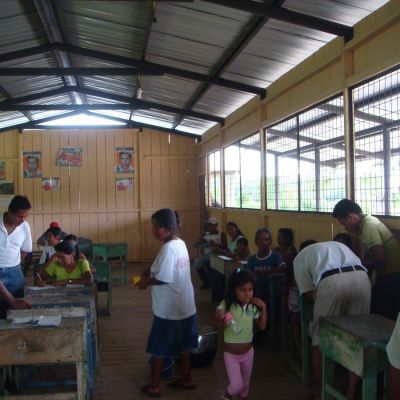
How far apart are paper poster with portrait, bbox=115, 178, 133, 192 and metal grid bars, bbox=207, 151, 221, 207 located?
6.85 ft

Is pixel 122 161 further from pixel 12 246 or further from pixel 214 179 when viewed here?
pixel 12 246

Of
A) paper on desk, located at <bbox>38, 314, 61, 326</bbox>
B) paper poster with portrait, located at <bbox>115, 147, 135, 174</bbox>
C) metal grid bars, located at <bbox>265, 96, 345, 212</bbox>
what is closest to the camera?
paper on desk, located at <bbox>38, 314, 61, 326</bbox>

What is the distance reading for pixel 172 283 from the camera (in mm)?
3703

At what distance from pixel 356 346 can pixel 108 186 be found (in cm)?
1038

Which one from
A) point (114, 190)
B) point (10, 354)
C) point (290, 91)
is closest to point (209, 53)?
point (290, 91)

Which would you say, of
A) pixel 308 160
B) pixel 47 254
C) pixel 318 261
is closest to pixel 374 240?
pixel 318 261

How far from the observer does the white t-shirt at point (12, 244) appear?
160 inches

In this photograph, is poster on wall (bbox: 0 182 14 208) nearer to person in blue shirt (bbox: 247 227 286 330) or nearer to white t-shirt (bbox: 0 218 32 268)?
white t-shirt (bbox: 0 218 32 268)

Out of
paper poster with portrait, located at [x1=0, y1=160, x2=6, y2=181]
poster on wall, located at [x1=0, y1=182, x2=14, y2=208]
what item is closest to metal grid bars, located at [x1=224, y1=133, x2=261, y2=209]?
poster on wall, located at [x1=0, y1=182, x2=14, y2=208]

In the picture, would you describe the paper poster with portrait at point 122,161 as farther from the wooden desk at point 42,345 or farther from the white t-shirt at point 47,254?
the wooden desk at point 42,345

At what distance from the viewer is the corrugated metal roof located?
204 inches

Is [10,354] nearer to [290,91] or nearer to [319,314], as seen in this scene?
[319,314]

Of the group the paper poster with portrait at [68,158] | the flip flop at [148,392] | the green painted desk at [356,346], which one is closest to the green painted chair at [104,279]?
the flip flop at [148,392]

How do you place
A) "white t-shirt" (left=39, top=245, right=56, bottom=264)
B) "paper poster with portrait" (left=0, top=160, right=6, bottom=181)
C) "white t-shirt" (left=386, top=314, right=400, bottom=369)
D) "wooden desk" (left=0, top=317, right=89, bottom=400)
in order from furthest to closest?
"paper poster with portrait" (left=0, top=160, right=6, bottom=181), "white t-shirt" (left=39, top=245, right=56, bottom=264), "wooden desk" (left=0, top=317, right=89, bottom=400), "white t-shirt" (left=386, top=314, right=400, bottom=369)
